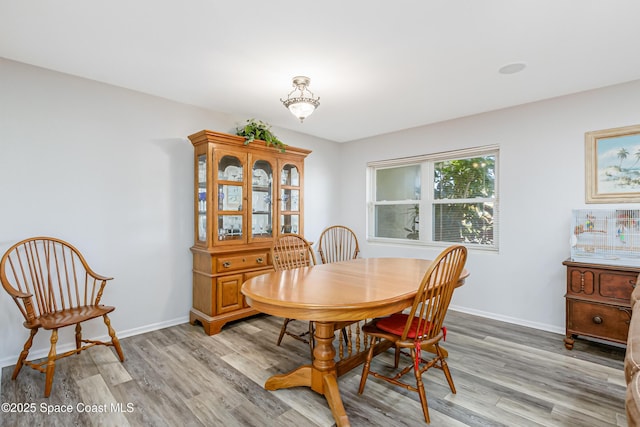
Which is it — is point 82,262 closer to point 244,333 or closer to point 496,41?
point 244,333

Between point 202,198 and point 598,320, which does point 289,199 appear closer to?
point 202,198

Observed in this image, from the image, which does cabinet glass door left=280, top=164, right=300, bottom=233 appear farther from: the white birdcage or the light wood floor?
the white birdcage

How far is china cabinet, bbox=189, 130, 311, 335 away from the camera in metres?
3.17

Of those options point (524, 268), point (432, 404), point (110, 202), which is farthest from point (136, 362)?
point (524, 268)

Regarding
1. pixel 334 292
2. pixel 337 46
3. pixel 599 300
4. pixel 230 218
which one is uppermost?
pixel 337 46

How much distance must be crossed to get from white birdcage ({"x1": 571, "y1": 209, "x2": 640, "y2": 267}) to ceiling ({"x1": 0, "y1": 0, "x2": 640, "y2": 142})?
3.89 ft

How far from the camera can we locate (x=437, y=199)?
13.8ft

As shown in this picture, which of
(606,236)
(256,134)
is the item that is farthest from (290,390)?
(606,236)

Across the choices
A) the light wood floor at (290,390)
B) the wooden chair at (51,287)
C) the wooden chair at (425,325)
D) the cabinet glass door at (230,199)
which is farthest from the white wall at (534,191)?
the wooden chair at (51,287)

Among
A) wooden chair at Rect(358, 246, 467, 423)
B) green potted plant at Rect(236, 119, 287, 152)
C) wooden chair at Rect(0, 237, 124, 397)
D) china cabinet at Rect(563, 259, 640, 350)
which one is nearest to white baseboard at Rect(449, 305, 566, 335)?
china cabinet at Rect(563, 259, 640, 350)

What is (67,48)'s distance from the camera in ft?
7.40

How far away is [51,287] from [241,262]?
5.13 feet

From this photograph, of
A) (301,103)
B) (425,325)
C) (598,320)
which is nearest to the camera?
(425,325)

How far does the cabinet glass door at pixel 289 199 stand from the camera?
3.89 m
